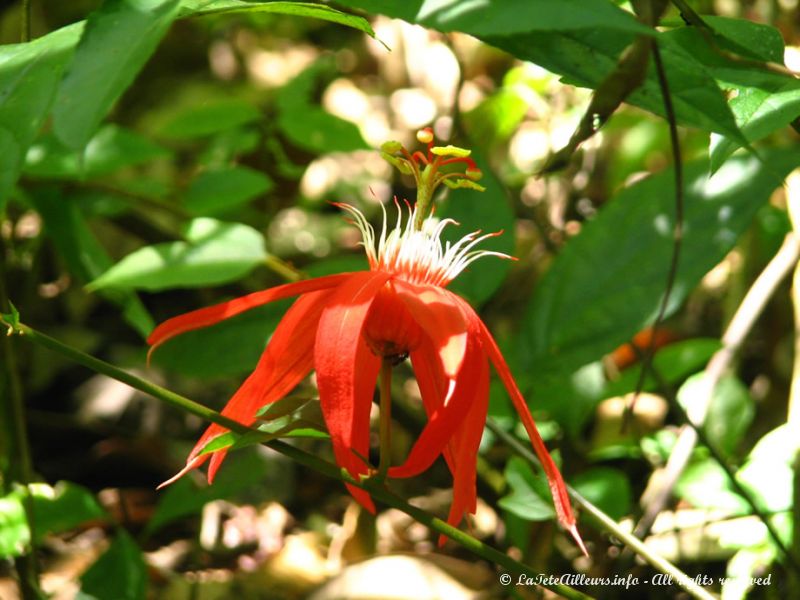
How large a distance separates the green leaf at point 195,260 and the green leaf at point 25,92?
0.50m

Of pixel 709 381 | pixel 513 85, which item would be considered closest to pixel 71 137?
pixel 709 381

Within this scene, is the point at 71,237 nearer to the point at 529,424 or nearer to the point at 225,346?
the point at 225,346

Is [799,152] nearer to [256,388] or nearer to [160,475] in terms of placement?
[256,388]

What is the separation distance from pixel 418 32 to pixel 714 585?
76.4 inches

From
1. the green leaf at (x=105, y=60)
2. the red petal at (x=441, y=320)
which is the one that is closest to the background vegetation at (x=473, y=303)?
the green leaf at (x=105, y=60)

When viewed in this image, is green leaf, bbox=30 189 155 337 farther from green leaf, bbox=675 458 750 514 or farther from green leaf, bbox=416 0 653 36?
green leaf, bbox=416 0 653 36

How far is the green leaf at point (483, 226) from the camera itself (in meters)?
1.08

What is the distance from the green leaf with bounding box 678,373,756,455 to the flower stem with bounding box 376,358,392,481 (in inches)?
27.2

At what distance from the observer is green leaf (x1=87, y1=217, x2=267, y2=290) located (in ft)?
3.63

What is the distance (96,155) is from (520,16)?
3.15ft

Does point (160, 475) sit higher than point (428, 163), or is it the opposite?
point (428, 163)

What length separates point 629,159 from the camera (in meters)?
1.87

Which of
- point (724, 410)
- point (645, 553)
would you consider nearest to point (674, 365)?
point (724, 410)

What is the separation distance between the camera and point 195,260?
45.2 inches
